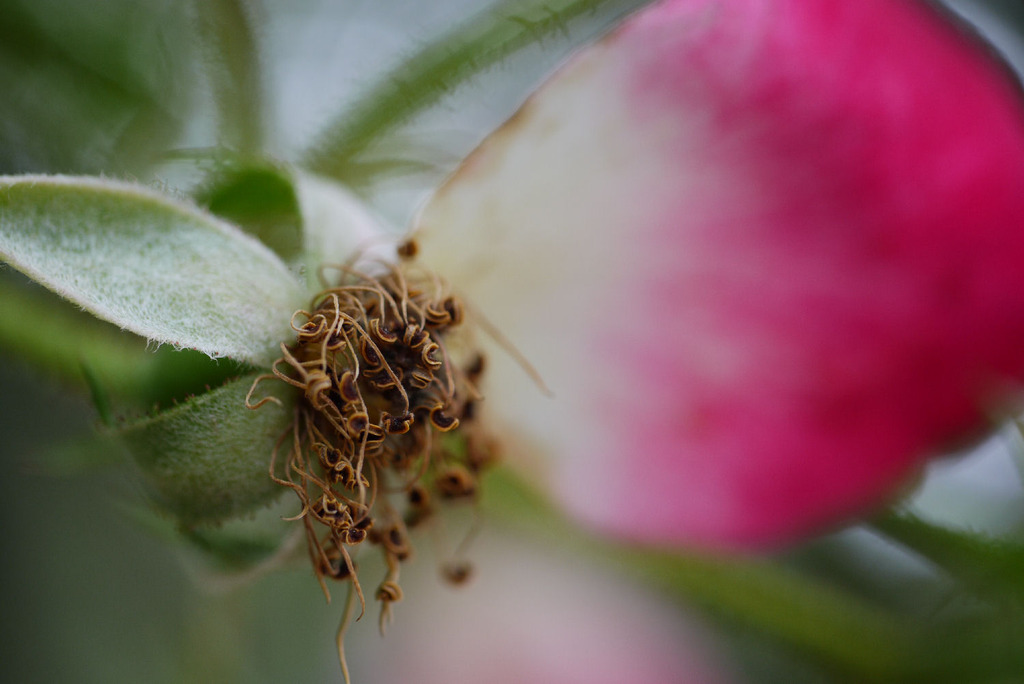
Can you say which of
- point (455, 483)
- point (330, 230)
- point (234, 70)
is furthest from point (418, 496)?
point (234, 70)

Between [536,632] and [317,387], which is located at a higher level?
[317,387]

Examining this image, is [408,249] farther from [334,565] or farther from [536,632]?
[536,632]

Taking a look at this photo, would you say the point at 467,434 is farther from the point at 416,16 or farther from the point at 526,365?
the point at 416,16

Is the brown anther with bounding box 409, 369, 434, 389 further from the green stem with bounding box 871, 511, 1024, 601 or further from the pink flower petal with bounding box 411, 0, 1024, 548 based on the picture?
the green stem with bounding box 871, 511, 1024, 601

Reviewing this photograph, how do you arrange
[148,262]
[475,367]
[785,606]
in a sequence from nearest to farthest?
[148,262], [475,367], [785,606]

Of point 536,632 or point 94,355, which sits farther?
point 536,632

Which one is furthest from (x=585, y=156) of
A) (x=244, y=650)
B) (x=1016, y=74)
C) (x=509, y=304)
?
(x=244, y=650)

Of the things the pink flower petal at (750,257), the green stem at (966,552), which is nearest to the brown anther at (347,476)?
the pink flower petal at (750,257)

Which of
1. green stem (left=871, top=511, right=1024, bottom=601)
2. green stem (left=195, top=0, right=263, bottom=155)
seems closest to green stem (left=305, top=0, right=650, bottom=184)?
green stem (left=195, top=0, right=263, bottom=155)
